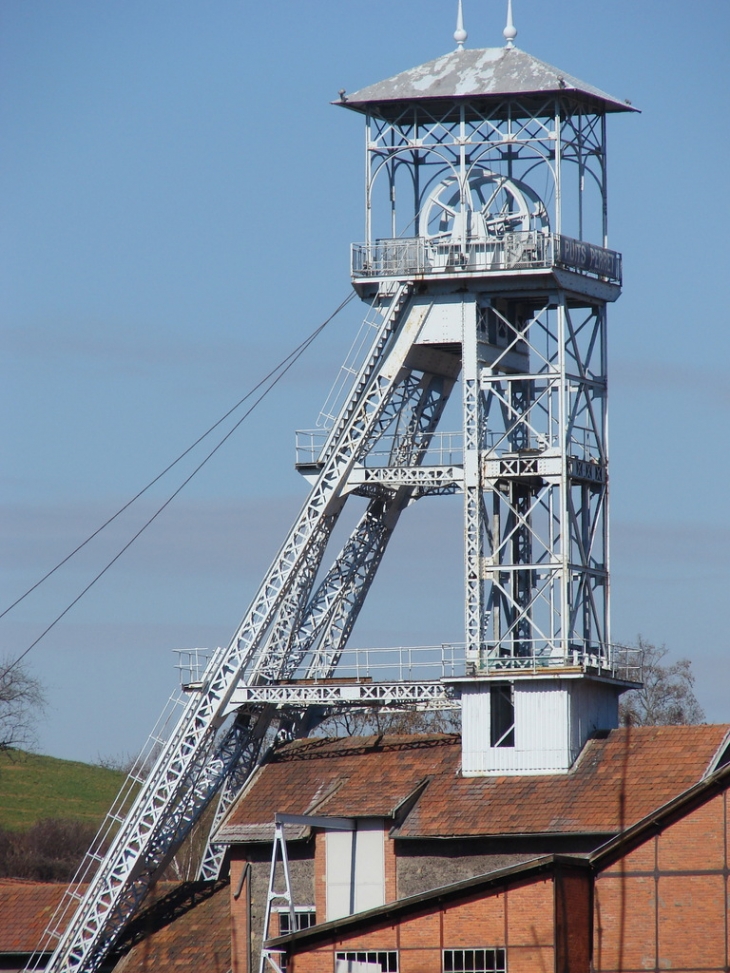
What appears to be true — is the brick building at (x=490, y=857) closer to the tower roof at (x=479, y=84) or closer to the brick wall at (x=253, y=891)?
the brick wall at (x=253, y=891)

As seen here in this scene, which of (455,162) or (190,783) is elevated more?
(455,162)

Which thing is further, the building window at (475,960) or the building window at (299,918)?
the building window at (299,918)

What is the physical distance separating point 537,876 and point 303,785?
32.5ft

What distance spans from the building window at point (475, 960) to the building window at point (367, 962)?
1.28 meters

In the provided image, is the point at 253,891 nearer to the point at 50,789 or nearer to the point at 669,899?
the point at 669,899

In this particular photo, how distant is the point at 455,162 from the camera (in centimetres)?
5766

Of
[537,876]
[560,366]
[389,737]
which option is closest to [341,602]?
[389,737]

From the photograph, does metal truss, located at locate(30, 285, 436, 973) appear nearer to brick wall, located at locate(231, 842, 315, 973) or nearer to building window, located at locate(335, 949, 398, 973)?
brick wall, located at locate(231, 842, 315, 973)

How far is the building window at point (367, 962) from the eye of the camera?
161ft

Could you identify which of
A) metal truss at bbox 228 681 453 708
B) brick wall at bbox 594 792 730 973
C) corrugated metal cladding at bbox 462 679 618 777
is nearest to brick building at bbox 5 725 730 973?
brick wall at bbox 594 792 730 973

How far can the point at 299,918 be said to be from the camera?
54.7 meters

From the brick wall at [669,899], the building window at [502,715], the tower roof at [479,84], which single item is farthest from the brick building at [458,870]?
the tower roof at [479,84]

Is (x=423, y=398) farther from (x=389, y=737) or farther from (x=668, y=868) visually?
(x=668, y=868)

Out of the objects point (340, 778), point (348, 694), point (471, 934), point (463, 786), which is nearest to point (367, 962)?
point (471, 934)
